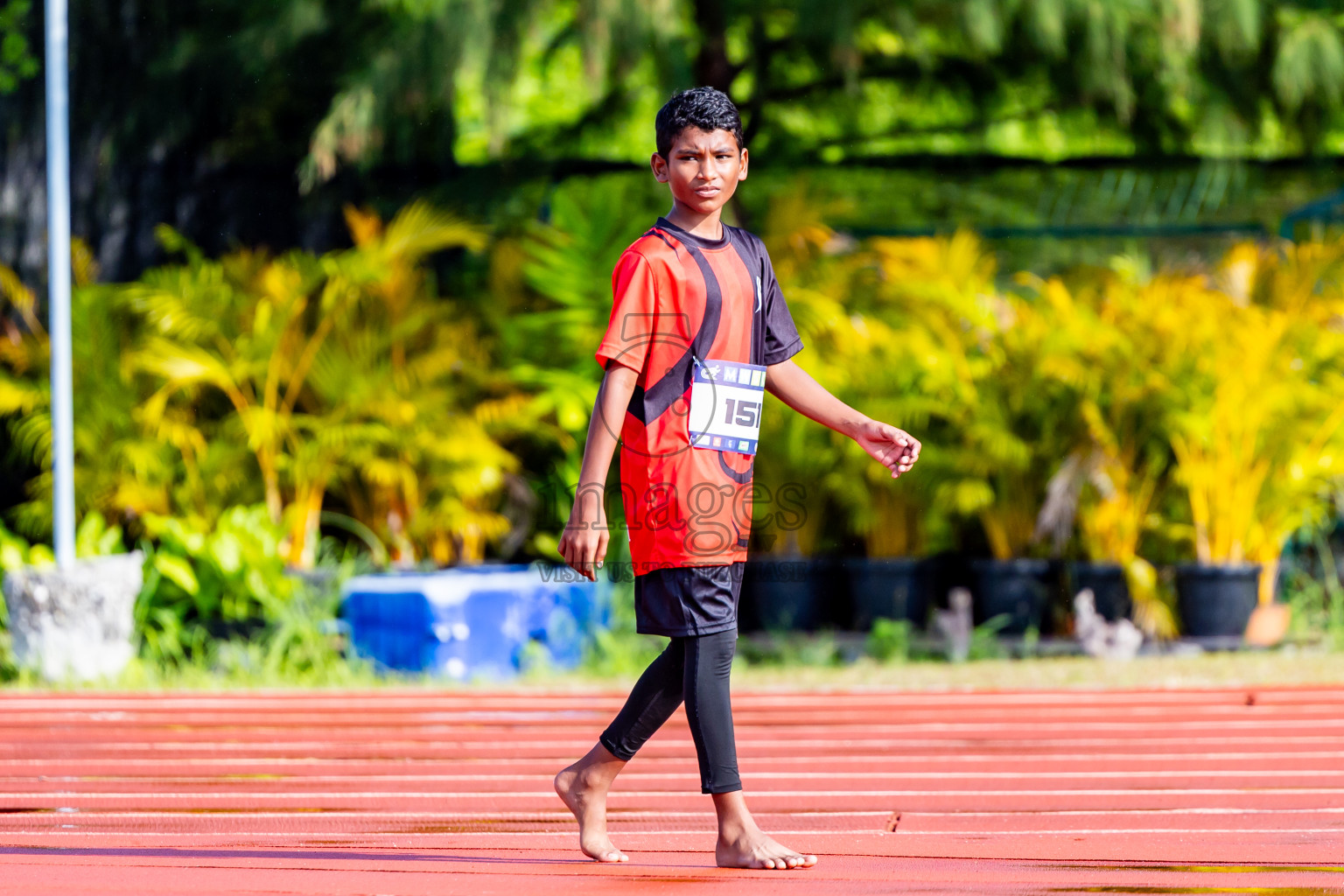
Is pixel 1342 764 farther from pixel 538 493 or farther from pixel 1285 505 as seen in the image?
pixel 538 493

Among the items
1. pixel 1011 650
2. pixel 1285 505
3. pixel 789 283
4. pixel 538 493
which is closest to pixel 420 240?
pixel 538 493

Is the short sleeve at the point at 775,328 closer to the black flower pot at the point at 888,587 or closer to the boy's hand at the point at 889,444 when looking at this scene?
the boy's hand at the point at 889,444

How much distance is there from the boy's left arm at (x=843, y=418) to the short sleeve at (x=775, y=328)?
30 millimetres

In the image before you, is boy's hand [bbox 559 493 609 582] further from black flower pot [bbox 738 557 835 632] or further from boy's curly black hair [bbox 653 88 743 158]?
black flower pot [bbox 738 557 835 632]

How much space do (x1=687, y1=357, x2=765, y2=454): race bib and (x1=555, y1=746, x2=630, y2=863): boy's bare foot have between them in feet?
2.27

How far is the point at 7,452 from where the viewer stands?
7844 mm

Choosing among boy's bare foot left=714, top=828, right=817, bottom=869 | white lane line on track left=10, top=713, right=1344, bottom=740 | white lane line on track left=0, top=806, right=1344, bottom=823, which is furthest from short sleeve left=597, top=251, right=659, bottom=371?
white lane line on track left=10, top=713, right=1344, bottom=740

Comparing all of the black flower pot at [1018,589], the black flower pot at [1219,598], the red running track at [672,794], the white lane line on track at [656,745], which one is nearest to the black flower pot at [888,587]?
the black flower pot at [1018,589]

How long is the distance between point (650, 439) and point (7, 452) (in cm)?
637

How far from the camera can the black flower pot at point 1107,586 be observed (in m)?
6.29

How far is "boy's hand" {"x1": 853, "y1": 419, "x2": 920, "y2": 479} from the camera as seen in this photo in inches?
109

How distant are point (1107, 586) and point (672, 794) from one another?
331 cm

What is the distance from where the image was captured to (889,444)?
2809 millimetres

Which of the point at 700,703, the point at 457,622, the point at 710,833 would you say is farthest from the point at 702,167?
the point at 457,622
